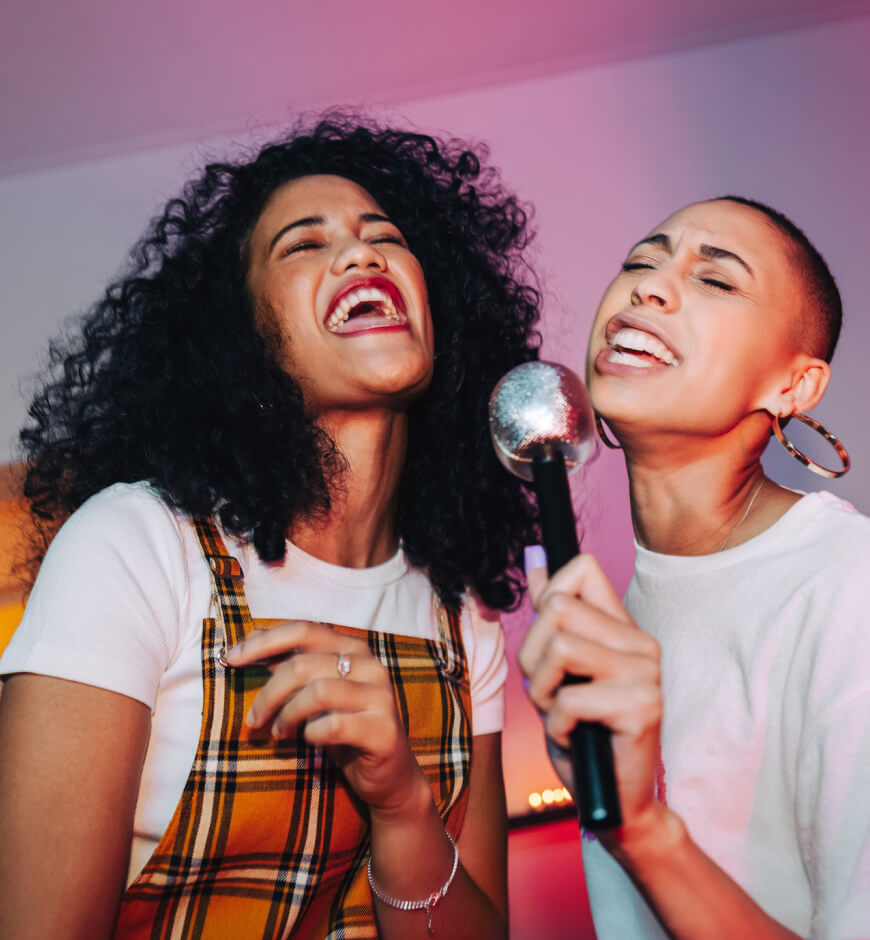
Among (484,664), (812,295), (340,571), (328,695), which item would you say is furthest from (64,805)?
(812,295)

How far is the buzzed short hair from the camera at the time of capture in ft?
5.34

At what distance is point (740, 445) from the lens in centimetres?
157

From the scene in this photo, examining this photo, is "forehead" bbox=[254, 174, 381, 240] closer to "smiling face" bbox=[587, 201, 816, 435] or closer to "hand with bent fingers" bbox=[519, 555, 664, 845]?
"smiling face" bbox=[587, 201, 816, 435]

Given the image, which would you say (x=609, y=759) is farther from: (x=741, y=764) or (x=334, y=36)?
(x=334, y=36)

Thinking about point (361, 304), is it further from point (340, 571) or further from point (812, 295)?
point (812, 295)

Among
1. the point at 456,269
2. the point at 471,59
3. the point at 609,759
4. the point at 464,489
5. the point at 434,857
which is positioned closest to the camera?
the point at 609,759

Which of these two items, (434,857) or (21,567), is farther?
(21,567)

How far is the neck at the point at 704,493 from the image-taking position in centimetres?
154

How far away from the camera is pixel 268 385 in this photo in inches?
67.2

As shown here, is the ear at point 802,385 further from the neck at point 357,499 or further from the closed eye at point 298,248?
the closed eye at point 298,248

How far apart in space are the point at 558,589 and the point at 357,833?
32.9 inches

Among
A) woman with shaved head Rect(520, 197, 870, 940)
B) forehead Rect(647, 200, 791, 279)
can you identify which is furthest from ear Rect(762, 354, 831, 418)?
forehead Rect(647, 200, 791, 279)

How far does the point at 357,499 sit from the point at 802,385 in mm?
806

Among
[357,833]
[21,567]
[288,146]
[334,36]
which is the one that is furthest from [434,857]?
[334,36]
